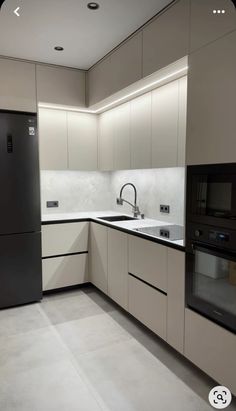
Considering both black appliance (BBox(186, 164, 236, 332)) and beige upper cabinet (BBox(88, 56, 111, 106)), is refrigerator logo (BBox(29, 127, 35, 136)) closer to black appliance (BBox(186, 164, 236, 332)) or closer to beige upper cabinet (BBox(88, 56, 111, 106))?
beige upper cabinet (BBox(88, 56, 111, 106))

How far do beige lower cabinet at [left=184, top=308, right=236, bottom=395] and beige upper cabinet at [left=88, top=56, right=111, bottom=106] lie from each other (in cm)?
226

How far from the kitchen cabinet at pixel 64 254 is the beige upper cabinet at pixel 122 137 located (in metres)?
0.81

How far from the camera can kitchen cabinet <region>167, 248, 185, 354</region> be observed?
207cm

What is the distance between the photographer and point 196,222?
1.94 m

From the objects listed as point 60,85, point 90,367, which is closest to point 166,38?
point 60,85

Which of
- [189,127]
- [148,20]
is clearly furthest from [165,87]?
[189,127]

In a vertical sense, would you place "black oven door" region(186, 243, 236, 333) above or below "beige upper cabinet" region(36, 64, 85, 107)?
below

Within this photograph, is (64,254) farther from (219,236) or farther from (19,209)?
(219,236)

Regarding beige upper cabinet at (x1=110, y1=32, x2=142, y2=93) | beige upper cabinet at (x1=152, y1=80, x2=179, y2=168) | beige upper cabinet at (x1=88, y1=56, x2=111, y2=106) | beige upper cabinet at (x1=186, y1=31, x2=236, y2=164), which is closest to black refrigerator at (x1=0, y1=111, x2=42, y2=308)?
beige upper cabinet at (x1=88, y1=56, x2=111, y2=106)

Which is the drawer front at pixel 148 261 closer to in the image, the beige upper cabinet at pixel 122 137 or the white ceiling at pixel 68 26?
the beige upper cabinet at pixel 122 137

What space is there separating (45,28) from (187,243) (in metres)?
2.06

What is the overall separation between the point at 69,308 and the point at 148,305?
0.99 meters

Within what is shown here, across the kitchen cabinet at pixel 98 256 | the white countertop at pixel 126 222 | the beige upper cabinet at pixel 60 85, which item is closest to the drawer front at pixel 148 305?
the white countertop at pixel 126 222

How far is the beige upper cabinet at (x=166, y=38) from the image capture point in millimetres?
2020
